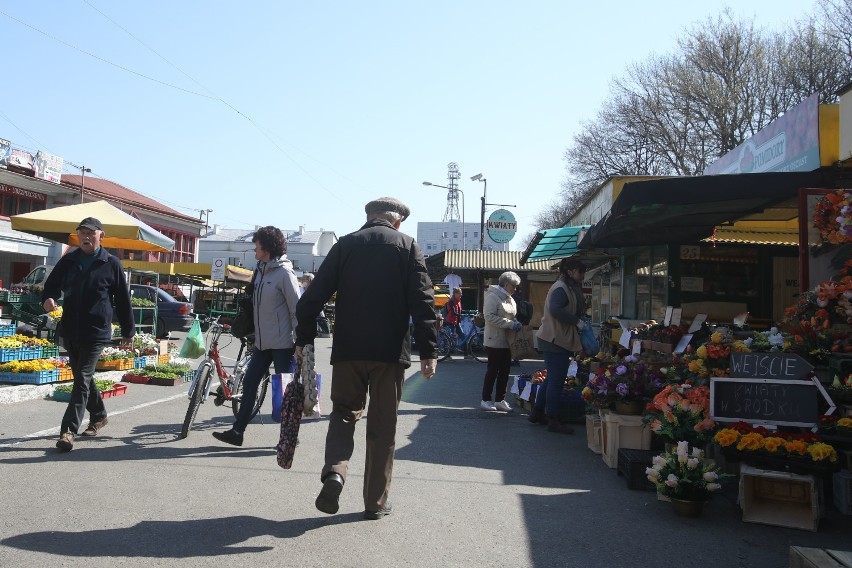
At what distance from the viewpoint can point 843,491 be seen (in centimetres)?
454

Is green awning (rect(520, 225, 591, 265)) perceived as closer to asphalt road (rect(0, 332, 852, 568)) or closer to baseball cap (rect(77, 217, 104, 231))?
asphalt road (rect(0, 332, 852, 568))

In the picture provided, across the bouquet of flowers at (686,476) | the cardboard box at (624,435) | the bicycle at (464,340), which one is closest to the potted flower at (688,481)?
the bouquet of flowers at (686,476)

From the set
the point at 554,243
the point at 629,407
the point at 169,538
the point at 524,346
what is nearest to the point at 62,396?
the point at 169,538

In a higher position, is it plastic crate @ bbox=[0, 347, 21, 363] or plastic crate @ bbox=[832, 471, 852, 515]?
plastic crate @ bbox=[0, 347, 21, 363]

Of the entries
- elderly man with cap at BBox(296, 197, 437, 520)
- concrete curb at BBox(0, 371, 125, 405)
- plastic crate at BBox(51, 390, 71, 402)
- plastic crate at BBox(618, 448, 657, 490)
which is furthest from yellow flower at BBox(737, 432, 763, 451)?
concrete curb at BBox(0, 371, 125, 405)

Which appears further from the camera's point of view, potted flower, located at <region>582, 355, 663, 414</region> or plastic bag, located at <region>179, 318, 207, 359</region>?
plastic bag, located at <region>179, 318, 207, 359</region>

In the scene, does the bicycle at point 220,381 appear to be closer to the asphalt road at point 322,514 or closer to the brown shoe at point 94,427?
the asphalt road at point 322,514

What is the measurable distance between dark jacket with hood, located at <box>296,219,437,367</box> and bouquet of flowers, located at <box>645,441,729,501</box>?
178 centimetres

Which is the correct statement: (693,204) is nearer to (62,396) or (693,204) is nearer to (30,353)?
(62,396)

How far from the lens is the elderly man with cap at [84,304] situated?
5.81m

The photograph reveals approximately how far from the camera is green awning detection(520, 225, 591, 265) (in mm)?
13945

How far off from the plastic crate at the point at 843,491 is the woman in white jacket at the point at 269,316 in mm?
4138

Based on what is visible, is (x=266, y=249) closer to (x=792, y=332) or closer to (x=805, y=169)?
(x=792, y=332)

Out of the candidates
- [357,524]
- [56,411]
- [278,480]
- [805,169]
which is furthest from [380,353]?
[805,169]
